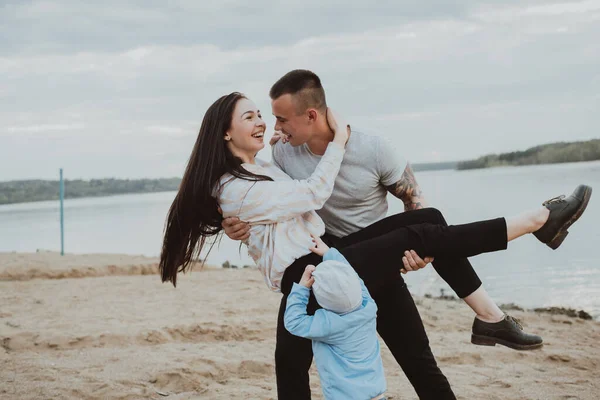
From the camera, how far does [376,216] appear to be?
3.65 m

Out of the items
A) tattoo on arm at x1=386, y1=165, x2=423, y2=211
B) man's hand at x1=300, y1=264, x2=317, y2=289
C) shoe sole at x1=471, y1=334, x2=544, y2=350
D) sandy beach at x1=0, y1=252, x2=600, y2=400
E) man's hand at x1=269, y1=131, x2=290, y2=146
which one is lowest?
sandy beach at x1=0, y1=252, x2=600, y2=400

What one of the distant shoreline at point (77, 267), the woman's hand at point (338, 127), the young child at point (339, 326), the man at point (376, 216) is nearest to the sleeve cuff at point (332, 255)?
the young child at point (339, 326)

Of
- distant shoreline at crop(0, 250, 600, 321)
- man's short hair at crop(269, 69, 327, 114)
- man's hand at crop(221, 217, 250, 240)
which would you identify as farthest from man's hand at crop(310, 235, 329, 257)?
distant shoreline at crop(0, 250, 600, 321)

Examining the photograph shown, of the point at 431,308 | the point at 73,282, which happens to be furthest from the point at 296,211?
the point at 73,282

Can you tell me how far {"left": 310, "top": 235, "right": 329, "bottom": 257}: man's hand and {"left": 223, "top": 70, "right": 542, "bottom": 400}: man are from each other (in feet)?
0.79

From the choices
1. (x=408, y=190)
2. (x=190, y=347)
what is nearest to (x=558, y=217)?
(x=408, y=190)

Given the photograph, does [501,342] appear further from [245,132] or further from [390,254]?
[245,132]

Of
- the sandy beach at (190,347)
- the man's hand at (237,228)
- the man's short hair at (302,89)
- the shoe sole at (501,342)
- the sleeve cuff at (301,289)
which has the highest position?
the man's short hair at (302,89)

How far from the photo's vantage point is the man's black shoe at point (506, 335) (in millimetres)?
3477

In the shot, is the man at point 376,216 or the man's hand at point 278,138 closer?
the man at point 376,216

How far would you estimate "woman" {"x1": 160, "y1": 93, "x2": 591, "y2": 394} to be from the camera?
10.1ft

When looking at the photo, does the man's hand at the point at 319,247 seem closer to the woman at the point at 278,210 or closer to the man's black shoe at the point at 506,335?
the woman at the point at 278,210

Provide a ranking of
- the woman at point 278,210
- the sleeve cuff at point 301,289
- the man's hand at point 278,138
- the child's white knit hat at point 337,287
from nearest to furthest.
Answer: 1. the child's white knit hat at point 337,287
2. the sleeve cuff at point 301,289
3. the woman at point 278,210
4. the man's hand at point 278,138

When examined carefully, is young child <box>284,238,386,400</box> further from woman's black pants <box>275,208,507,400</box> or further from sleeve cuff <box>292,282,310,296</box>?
woman's black pants <box>275,208,507,400</box>
